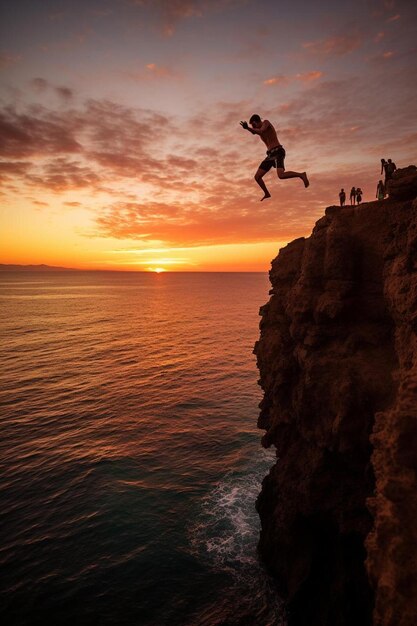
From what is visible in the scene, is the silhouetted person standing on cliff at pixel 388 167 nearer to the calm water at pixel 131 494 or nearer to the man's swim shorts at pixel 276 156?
the man's swim shorts at pixel 276 156

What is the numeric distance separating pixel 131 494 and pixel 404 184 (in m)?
25.6

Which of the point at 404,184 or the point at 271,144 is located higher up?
the point at 271,144

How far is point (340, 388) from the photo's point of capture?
42.4 feet

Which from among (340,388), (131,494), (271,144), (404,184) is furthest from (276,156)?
(131,494)

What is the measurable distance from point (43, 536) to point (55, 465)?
7.70 m

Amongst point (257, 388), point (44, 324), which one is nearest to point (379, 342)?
point (257, 388)

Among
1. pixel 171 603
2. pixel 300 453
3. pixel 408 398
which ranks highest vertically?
pixel 408 398

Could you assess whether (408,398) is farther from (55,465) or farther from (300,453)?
(55,465)

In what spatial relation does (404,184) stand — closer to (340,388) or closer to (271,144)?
(271,144)

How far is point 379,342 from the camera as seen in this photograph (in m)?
13.3

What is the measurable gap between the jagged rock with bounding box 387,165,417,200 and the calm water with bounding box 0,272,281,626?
64.2 feet

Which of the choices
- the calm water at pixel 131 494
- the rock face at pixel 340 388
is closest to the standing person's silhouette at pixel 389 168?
the rock face at pixel 340 388

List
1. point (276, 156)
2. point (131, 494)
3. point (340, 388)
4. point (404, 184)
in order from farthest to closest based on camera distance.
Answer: point (131, 494) → point (340, 388) → point (404, 184) → point (276, 156)

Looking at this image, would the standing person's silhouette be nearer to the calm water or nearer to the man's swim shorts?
the man's swim shorts
